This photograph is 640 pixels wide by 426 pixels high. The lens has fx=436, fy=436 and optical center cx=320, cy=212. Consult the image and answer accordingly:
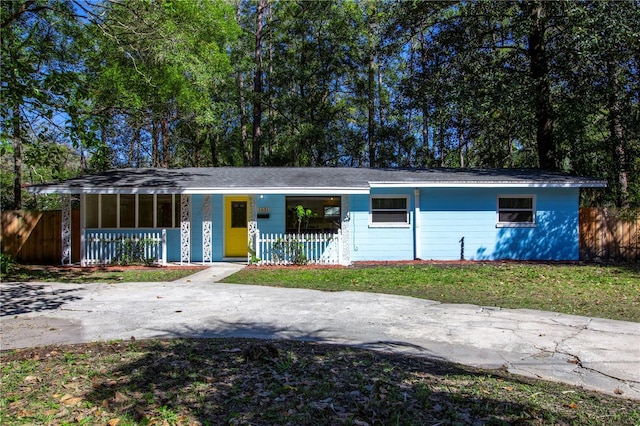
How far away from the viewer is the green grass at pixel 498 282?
26.0ft

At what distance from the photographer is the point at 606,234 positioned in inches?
579

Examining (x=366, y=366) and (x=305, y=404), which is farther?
(x=366, y=366)

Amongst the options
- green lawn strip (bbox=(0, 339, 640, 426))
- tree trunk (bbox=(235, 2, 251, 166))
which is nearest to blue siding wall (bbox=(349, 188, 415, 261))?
green lawn strip (bbox=(0, 339, 640, 426))

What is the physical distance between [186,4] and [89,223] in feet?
30.9

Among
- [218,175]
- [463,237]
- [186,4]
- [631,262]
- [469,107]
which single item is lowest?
[631,262]

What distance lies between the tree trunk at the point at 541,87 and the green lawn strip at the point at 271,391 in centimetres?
1564

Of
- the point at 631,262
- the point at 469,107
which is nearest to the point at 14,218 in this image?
the point at 469,107

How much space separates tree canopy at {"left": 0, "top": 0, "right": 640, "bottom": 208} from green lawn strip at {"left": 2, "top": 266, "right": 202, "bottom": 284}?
2.51 meters

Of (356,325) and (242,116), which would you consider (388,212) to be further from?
(242,116)

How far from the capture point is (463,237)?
14.2 metres

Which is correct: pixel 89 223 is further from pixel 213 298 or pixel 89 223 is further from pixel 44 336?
pixel 44 336

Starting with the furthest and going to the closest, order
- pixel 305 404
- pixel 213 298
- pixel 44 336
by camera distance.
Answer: pixel 213 298 → pixel 44 336 → pixel 305 404

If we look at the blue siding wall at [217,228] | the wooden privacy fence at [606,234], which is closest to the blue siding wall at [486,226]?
the wooden privacy fence at [606,234]

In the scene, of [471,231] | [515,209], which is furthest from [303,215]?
[515,209]
